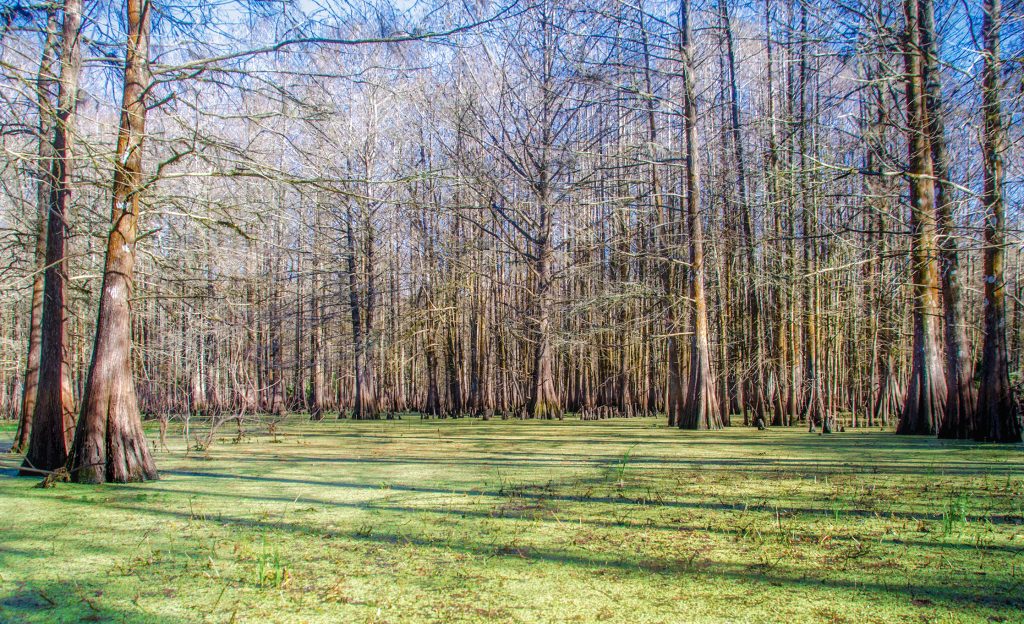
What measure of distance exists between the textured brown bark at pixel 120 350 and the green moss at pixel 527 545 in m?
0.29

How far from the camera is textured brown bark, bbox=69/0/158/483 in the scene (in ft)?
17.9

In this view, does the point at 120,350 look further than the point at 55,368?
No

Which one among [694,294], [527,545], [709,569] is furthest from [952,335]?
[527,545]

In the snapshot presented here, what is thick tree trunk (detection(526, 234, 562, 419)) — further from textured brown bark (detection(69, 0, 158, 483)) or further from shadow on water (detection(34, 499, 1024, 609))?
shadow on water (detection(34, 499, 1024, 609))

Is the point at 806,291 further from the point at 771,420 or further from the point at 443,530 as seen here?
the point at 443,530

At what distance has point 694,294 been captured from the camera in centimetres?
1279

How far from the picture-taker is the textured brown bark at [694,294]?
471 inches

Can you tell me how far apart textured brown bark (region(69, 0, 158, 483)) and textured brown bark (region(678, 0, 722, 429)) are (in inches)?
353

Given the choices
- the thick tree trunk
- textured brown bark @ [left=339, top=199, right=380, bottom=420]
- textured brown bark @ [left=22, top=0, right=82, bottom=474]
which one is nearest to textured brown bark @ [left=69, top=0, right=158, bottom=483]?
textured brown bark @ [left=22, top=0, right=82, bottom=474]

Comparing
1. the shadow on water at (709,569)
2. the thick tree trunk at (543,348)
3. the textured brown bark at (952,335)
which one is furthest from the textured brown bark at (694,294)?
the shadow on water at (709,569)

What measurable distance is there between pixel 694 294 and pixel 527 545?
10.2m

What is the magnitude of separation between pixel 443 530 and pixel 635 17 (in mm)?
12011

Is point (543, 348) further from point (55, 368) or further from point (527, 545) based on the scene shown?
point (527, 545)

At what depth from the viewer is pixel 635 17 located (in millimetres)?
13000
